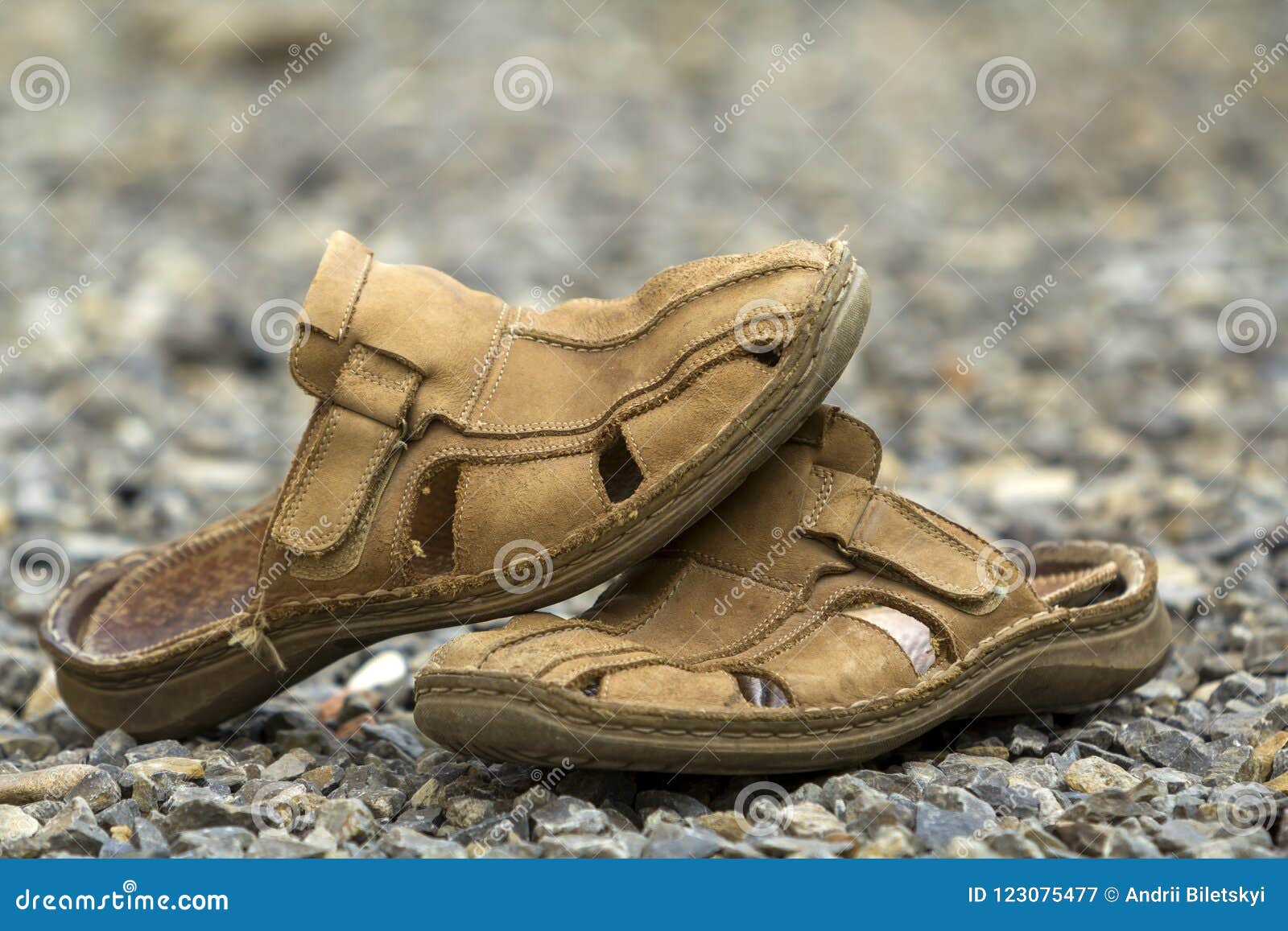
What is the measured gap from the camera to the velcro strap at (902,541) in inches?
111

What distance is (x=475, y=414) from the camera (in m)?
2.83

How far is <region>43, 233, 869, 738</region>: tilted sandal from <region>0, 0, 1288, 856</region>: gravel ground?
410 mm

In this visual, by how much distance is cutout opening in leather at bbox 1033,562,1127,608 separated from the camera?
3182mm

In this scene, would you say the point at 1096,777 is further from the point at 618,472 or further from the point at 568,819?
the point at 618,472

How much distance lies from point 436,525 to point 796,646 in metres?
0.82

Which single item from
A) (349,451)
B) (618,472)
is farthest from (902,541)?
(349,451)

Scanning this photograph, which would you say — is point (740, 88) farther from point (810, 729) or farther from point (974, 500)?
point (810, 729)

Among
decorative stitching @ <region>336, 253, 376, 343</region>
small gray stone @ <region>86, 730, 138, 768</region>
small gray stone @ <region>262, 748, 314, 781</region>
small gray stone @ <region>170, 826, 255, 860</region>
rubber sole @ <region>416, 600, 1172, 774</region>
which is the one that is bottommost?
small gray stone @ <region>86, 730, 138, 768</region>

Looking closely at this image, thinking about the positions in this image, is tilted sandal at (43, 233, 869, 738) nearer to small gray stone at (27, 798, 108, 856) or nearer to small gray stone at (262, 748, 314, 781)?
small gray stone at (262, 748, 314, 781)

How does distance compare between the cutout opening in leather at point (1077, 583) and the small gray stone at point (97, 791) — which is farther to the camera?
the cutout opening in leather at point (1077, 583)

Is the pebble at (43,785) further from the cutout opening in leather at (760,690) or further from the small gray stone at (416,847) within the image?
the cutout opening in leather at (760,690)

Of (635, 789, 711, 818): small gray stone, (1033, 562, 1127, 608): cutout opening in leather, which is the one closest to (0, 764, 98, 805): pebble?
(635, 789, 711, 818): small gray stone

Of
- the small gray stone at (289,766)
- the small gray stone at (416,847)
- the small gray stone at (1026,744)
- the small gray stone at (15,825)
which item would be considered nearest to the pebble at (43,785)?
the small gray stone at (15,825)

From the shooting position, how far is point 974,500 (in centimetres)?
528
